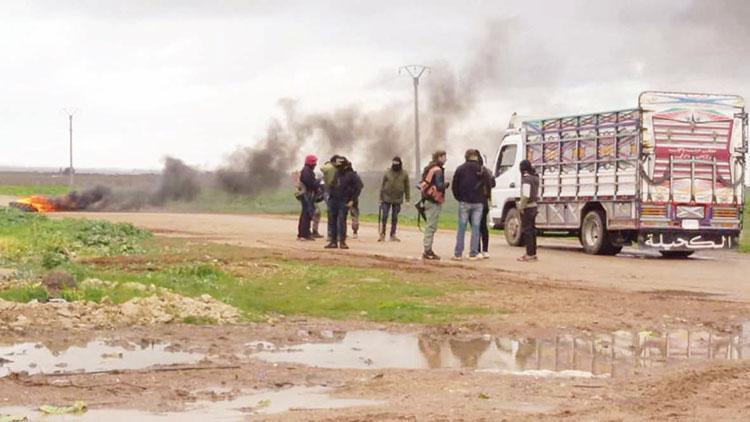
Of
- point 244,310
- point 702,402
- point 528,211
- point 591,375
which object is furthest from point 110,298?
point 528,211

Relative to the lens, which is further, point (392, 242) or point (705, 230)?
point (392, 242)

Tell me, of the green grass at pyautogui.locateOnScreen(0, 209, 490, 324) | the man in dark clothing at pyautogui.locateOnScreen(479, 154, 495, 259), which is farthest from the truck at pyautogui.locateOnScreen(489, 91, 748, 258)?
the green grass at pyautogui.locateOnScreen(0, 209, 490, 324)

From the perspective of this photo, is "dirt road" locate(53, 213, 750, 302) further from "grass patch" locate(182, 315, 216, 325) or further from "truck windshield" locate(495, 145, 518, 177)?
"grass patch" locate(182, 315, 216, 325)

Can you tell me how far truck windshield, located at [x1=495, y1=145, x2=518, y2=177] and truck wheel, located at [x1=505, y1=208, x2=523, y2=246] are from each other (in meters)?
0.98

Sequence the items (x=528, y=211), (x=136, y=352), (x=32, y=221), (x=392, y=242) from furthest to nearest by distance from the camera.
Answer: (x=32, y=221)
(x=392, y=242)
(x=528, y=211)
(x=136, y=352)

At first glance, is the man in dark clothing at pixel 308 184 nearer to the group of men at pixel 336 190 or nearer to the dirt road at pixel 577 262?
the group of men at pixel 336 190

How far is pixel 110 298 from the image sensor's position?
1449 cm

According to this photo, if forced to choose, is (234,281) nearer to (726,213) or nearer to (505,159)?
(726,213)

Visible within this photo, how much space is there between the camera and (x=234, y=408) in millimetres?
9102

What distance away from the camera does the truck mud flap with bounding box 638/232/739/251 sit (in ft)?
85.6

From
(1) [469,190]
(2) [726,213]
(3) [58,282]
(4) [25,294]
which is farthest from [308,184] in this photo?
(4) [25,294]

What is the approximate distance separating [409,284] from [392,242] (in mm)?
12332

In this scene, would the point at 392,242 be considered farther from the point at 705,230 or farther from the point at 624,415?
the point at 624,415

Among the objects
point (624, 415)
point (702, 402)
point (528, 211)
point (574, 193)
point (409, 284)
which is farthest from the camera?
point (574, 193)
